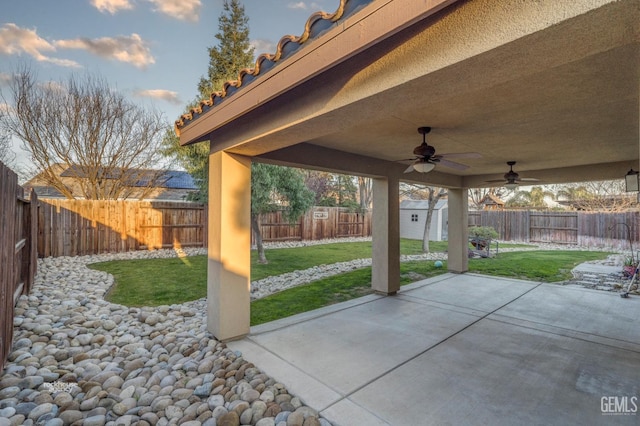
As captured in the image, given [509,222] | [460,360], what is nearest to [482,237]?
[509,222]

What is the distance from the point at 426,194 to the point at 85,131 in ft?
72.4

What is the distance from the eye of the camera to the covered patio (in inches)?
52.1

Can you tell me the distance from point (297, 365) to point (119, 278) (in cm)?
587

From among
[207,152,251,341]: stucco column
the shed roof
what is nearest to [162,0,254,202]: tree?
[207,152,251,341]: stucco column

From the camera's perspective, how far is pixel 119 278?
702 cm

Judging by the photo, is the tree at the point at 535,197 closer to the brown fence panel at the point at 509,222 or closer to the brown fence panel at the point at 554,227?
the brown fence panel at the point at 509,222

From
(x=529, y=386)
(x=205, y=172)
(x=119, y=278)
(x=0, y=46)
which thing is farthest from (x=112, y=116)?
(x=529, y=386)

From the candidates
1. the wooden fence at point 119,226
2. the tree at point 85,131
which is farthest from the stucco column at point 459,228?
the tree at point 85,131

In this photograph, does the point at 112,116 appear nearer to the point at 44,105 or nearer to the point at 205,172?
the point at 44,105

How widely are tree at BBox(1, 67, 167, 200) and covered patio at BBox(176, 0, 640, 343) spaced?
11.1 meters

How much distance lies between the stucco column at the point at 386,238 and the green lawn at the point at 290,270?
1.61 feet

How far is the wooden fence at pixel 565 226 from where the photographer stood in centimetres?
1364

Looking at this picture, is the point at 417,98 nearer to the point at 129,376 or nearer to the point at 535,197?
the point at 129,376

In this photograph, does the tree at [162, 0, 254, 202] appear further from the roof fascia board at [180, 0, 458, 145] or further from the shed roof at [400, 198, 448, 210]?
the shed roof at [400, 198, 448, 210]
